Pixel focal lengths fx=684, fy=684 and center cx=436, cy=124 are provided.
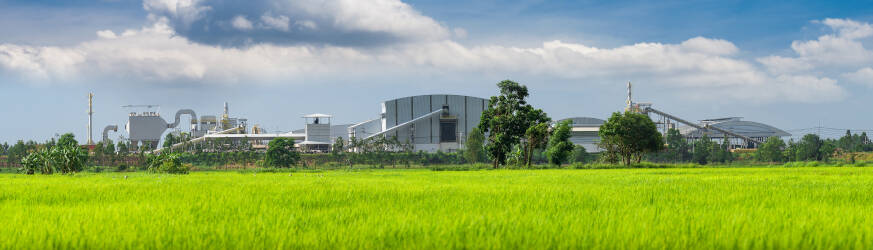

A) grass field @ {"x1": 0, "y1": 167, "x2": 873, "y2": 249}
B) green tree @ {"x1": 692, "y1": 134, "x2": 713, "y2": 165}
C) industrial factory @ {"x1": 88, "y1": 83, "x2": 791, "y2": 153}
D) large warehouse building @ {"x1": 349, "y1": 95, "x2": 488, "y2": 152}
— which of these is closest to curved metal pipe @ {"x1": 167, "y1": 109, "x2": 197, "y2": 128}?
industrial factory @ {"x1": 88, "y1": 83, "x2": 791, "y2": 153}

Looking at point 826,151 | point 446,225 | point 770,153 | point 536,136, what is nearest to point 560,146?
point 536,136

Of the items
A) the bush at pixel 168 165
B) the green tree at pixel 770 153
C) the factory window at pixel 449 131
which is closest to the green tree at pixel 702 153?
the green tree at pixel 770 153

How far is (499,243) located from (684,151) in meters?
124

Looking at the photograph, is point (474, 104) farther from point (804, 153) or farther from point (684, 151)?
point (804, 153)

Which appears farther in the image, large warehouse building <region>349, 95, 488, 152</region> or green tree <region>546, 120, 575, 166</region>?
large warehouse building <region>349, 95, 488, 152</region>

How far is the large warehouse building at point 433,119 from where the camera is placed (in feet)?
472

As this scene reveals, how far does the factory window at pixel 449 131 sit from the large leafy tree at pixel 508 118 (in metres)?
83.0

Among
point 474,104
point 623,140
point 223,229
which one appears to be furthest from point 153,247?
point 474,104

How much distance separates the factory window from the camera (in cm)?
14800

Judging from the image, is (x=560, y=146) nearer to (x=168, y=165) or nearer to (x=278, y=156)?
(x=168, y=165)

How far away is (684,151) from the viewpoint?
122 m

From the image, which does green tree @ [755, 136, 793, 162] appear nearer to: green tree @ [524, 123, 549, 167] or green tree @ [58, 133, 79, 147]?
green tree @ [524, 123, 549, 167]

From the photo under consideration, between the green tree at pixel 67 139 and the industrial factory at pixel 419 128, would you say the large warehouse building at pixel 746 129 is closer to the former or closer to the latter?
the industrial factory at pixel 419 128

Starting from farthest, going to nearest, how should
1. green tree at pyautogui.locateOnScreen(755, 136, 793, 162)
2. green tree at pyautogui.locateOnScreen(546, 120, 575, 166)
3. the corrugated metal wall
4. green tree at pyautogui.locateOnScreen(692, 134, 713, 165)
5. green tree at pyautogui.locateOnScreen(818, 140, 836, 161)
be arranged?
the corrugated metal wall → green tree at pyautogui.locateOnScreen(692, 134, 713, 165) → green tree at pyautogui.locateOnScreen(755, 136, 793, 162) → green tree at pyautogui.locateOnScreen(818, 140, 836, 161) → green tree at pyautogui.locateOnScreen(546, 120, 575, 166)
